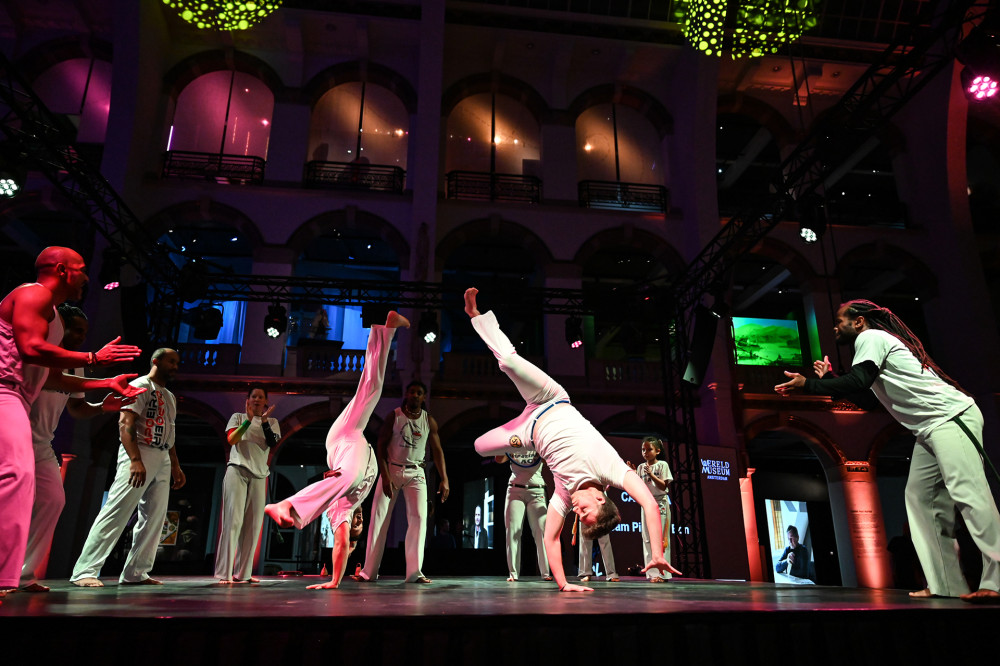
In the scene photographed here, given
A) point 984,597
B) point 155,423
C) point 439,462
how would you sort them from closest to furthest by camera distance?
point 984,597, point 155,423, point 439,462

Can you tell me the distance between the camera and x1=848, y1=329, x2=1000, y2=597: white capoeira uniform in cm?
335

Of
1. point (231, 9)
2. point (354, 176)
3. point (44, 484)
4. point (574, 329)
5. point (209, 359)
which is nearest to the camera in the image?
point (44, 484)

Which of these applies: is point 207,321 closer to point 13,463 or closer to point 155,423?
point 155,423

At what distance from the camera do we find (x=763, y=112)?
15.6m

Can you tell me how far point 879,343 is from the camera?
3.65 m

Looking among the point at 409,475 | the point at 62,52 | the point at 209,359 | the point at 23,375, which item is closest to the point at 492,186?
the point at 209,359

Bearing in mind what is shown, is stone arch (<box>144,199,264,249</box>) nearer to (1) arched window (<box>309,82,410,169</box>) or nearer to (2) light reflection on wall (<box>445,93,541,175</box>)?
(1) arched window (<box>309,82,410,169</box>)

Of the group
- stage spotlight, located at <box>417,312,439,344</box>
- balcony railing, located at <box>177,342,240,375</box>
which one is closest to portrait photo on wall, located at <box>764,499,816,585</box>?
stage spotlight, located at <box>417,312,439,344</box>

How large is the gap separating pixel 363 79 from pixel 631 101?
6.59m

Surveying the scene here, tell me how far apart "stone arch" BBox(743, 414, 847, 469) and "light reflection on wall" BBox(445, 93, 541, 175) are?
25.9 ft

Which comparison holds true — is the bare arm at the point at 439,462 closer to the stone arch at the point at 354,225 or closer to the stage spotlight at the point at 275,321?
the stage spotlight at the point at 275,321

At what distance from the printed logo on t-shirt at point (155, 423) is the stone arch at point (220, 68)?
37.3 ft

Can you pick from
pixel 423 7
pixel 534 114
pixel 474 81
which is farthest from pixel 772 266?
pixel 423 7

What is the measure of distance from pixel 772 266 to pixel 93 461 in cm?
1721
